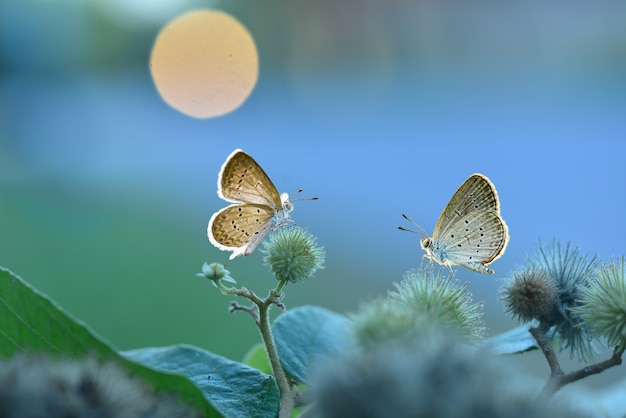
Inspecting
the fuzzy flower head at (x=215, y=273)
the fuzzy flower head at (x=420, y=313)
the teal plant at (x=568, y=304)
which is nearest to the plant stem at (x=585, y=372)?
the teal plant at (x=568, y=304)

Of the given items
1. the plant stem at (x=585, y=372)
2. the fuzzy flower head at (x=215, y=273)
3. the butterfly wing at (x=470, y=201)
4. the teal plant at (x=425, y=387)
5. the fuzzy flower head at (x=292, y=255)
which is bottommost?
the teal plant at (x=425, y=387)

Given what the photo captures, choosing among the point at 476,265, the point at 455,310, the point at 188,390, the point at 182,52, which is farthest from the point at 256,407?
the point at 182,52

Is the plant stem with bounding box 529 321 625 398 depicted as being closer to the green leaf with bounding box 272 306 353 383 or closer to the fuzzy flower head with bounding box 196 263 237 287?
the green leaf with bounding box 272 306 353 383

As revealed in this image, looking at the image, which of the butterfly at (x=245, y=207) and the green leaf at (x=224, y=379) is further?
the butterfly at (x=245, y=207)

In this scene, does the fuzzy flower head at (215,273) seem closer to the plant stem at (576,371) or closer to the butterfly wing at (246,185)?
the butterfly wing at (246,185)

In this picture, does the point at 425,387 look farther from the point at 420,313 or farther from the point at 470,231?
the point at 470,231

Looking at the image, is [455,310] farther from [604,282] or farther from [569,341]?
[569,341]
